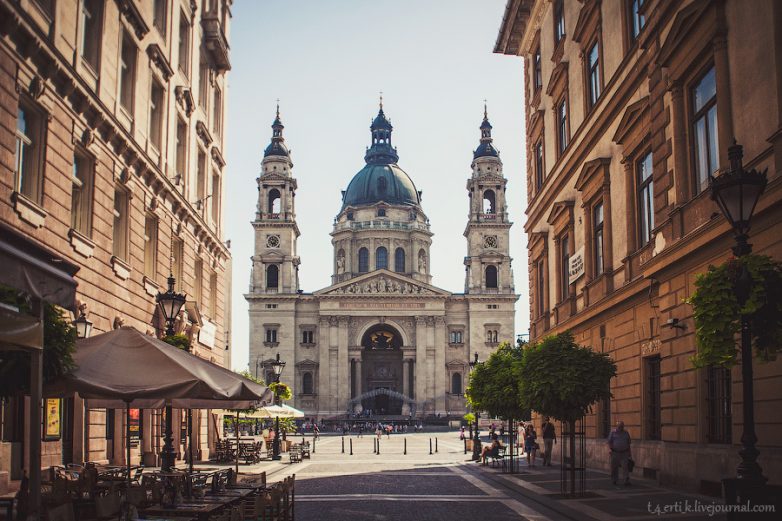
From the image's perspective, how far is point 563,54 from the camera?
30.7 metres

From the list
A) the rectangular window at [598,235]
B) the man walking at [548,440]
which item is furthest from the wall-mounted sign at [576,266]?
the man walking at [548,440]

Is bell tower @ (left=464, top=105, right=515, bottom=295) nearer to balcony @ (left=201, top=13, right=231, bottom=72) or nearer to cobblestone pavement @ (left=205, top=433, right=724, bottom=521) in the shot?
balcony @ (left=201, top=13, right=231, bottom=72)

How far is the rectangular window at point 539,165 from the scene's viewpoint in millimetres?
36000

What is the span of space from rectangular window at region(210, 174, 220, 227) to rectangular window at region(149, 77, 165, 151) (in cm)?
958

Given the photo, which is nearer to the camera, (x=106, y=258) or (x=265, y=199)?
(x=106, y=258)

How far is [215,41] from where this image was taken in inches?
1382

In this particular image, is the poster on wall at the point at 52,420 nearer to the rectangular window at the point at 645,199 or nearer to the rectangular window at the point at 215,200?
Answer: the rectangular window at the point at 645,199

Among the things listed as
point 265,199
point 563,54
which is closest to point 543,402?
point 563,54

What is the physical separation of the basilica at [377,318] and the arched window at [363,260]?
2.00 m

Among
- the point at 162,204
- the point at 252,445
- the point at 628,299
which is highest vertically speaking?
the point at 162,204

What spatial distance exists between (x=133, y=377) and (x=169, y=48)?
18.9 meters

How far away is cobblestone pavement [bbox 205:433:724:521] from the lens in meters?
15.5

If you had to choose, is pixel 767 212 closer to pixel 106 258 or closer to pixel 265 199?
pixel 106 258

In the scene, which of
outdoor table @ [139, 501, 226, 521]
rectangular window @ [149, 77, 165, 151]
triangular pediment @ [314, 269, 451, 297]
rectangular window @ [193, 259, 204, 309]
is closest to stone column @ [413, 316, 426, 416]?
triangular pediment @ [314, 269, 451, 297]
